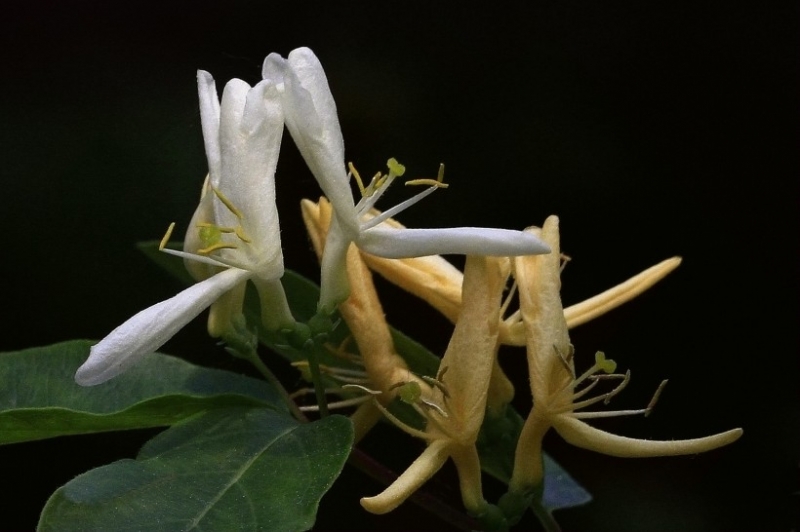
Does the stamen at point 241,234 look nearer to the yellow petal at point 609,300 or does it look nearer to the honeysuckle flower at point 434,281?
the honeysuckle flower at point 434,281

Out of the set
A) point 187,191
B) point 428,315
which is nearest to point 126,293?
point 187,191

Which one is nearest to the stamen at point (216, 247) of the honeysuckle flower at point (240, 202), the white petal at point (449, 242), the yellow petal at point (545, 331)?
the honeysuckle flower at point (240, 202)

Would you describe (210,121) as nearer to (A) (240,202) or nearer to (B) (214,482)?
(A) (240,202)

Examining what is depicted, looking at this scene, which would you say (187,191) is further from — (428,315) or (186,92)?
(428,315)

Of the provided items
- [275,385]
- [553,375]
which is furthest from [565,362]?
[275,385]

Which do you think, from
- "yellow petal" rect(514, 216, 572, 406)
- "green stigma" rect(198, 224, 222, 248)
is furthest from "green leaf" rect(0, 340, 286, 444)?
"yellow petal" rect(514, 216, 572, 406)

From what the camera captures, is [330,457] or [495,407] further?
[495,407]

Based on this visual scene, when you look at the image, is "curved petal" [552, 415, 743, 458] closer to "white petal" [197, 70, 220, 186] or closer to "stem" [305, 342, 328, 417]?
"stem" [305, 342, 328, 417]
